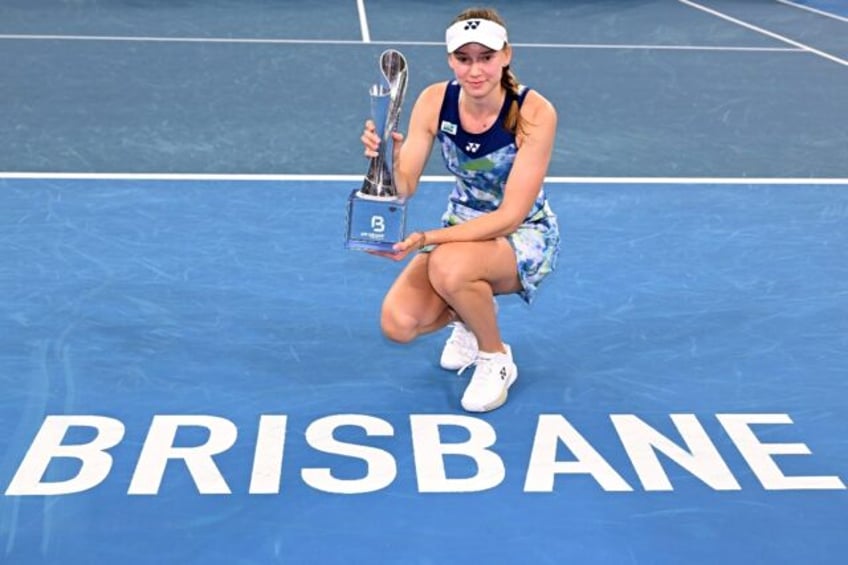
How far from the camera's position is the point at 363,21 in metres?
13.4

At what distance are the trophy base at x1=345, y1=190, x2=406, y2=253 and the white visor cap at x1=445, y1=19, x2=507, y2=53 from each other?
0.54 metres

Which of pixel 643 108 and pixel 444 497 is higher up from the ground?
pixel 444 497

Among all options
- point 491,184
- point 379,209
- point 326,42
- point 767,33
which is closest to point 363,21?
point 326,42

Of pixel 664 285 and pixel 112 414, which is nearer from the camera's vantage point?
pixel 112 414

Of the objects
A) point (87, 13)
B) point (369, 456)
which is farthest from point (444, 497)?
point (87, 13)

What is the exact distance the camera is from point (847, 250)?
22.1 ft

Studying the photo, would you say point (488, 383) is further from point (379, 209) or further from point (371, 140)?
point (371, 140)

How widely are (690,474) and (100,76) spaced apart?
7003 millimetres

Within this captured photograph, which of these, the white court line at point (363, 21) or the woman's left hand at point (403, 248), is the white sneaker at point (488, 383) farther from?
the white court line at point (363, 21)

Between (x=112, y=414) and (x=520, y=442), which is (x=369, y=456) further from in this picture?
(x=112, y=414)

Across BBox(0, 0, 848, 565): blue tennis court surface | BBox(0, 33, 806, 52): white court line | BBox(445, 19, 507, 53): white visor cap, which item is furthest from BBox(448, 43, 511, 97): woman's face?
BBox(0, 33, 806, 52): white court line

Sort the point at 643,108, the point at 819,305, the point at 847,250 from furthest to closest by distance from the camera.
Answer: the point at 643,108
the point at 847,250
the point at 819,305

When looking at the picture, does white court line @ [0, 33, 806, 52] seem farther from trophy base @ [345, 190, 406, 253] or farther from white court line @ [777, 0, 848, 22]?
trophy base @ [345, 190, 406, 253]

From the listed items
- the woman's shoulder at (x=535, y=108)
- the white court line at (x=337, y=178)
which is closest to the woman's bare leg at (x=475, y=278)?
the woman's shoulder at (x=535, y=108)
